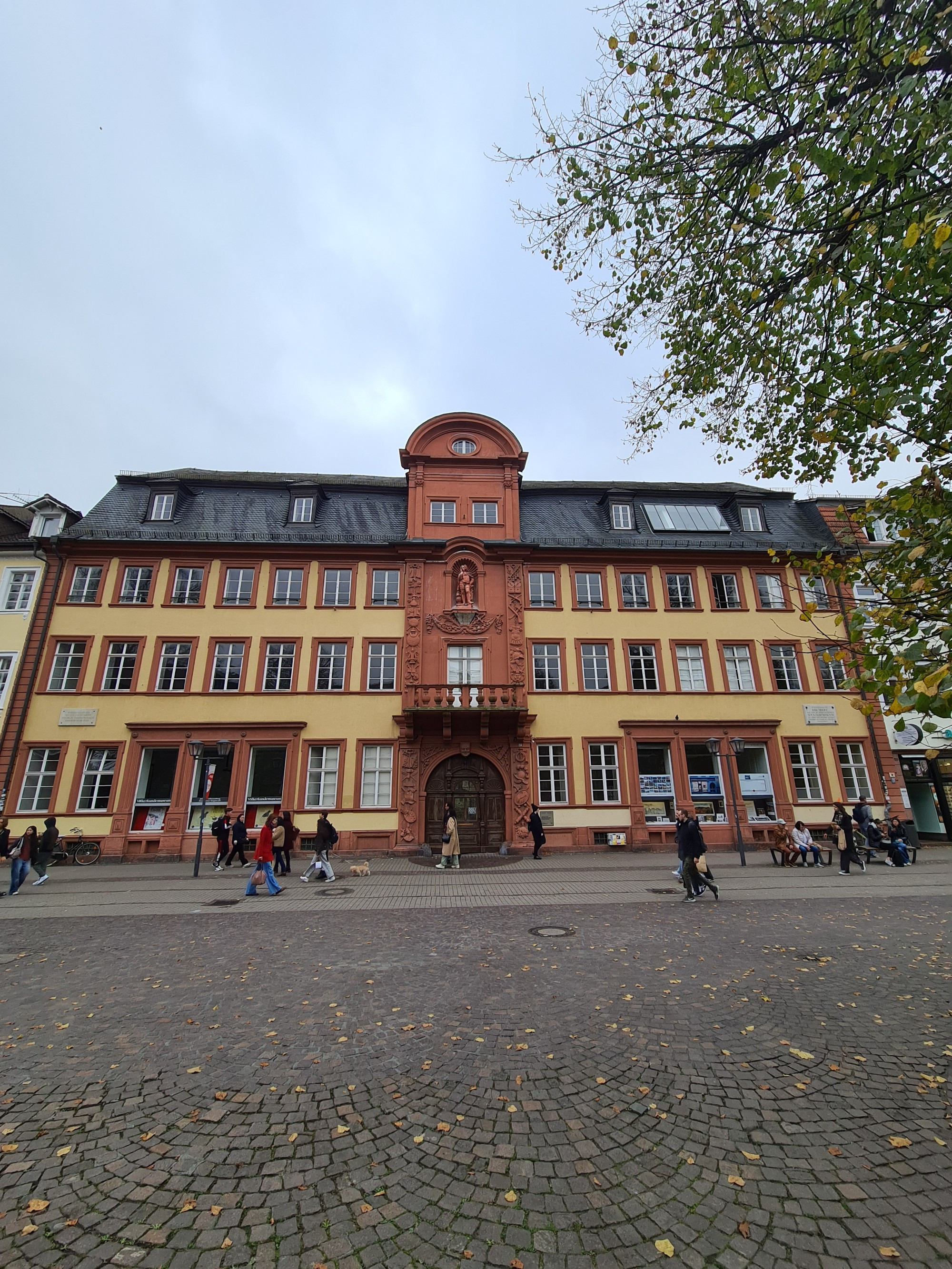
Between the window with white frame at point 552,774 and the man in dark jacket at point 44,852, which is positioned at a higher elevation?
the window with white frame at point 552,774

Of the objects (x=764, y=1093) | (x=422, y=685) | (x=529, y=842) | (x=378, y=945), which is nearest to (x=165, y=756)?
(x=422, y=685)

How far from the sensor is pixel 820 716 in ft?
77.5

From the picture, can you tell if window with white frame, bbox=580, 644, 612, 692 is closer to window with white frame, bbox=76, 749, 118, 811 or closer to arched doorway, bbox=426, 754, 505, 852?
arched doorway, bbox=426, 754, 505, 852

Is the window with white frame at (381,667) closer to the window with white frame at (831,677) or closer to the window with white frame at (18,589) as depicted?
the window with white frame at (18,589)

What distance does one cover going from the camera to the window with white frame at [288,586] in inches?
917

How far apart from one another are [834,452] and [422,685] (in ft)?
52.7

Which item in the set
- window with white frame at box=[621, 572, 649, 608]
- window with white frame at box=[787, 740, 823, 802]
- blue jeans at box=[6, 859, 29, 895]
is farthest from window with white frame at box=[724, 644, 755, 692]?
blue jeans at box=[6, 859, 29, 895]

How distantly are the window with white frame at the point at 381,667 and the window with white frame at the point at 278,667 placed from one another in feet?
9.70

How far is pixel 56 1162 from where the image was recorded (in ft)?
12.2

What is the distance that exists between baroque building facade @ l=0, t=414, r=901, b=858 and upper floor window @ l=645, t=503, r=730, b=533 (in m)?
0.86

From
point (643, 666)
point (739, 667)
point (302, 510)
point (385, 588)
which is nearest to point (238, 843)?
point (385, 588)

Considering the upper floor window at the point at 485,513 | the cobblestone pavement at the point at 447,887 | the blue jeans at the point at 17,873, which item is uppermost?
the upper floor window at the point at 485,513

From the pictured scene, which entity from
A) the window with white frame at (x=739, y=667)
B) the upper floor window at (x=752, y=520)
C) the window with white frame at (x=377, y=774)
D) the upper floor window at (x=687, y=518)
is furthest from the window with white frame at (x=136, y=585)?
the upper floor window at (x=752, y=520)

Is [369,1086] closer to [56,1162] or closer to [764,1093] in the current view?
[56,1162]
